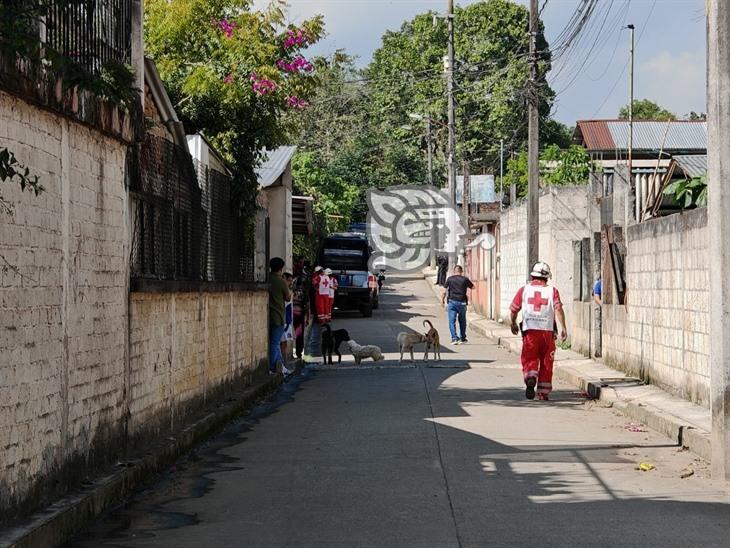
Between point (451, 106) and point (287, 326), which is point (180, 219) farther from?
point (451, 106)

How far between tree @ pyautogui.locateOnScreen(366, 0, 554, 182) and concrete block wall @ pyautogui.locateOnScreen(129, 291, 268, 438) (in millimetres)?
54006

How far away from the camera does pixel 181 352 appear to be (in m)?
13.7

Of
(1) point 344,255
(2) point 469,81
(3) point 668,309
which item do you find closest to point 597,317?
(3) point 668,309

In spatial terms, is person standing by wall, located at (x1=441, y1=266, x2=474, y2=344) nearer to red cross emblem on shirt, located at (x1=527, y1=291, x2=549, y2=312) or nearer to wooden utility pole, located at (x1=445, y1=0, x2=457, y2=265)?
red cross emblem on shirt, located at (x1=527, y1=291, x2=549, y2=312)

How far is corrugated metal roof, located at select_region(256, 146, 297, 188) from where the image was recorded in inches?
981

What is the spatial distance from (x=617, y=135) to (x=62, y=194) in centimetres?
7432

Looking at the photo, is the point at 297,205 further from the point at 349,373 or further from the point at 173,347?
the point at 173,347

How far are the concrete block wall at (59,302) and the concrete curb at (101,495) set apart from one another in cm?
19

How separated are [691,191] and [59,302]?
36.2 ft

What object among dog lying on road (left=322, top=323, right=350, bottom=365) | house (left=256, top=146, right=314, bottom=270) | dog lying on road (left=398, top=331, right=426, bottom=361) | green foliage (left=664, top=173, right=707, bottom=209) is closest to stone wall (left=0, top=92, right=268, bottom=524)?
green foliage (left=664, top=173, right=707, bottom=209)

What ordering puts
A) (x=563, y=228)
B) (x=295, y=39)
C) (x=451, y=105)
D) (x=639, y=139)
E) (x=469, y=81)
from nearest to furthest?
(x=295, y=39) → (x=563, y=228) → (x=451, y=105) → (x=469, y=81) → (x=639, y=139)

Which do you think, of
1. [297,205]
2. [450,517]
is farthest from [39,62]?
[297,205]

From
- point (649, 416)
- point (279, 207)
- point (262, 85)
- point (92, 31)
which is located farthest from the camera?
point (279, 207)

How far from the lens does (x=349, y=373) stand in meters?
23.4
